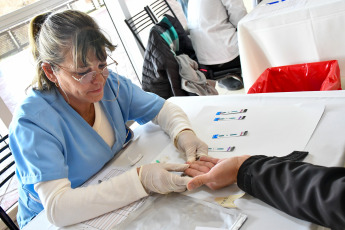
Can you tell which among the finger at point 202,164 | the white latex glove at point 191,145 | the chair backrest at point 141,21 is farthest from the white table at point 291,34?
the chair backrest at point 141,21

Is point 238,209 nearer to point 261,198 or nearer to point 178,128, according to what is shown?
point 261,198

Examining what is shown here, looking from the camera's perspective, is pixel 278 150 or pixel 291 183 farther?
pixel 278 150

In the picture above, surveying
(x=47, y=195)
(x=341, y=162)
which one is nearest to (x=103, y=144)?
(x=47, y=195)

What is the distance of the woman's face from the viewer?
882mm

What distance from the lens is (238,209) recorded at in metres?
0.67

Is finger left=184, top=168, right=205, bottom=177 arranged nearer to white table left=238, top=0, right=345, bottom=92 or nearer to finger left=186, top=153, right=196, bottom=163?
finger left=186, top=153, right=196, bottom=163

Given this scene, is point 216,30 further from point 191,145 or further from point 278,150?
point 278,150

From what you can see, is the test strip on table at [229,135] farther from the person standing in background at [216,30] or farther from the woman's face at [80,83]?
the person standing in background at [216,30]

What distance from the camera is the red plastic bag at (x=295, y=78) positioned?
1.42 meters

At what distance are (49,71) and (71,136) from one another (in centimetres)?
22

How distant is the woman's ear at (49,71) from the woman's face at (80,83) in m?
0.02

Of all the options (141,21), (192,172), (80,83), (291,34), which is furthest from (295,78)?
(141,21)

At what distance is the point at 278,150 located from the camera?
79cm

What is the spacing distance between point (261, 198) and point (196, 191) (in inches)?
7.3
